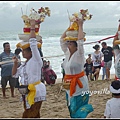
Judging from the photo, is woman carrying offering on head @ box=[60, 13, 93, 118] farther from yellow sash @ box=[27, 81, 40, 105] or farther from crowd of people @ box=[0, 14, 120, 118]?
yellow sash @ box=[27, 81, 40, 105]

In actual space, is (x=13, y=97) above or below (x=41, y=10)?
below

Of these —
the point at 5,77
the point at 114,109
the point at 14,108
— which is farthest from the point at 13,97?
the point at 114,109

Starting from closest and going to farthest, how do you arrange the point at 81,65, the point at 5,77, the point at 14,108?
1. the point at 81,65
2. the point at 14,108
3. the point at 5,77

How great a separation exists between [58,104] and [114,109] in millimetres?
3374

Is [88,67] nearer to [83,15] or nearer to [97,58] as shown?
[97,58]

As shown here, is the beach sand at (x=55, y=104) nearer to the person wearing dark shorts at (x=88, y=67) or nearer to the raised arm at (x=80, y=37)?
the person wearing dark shorts at (x=88, y=67)

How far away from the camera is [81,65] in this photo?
4.60 metres

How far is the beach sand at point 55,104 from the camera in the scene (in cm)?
627

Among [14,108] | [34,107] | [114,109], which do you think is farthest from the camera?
[14,108]

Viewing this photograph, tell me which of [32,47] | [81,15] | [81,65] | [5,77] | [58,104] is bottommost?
[58,104]

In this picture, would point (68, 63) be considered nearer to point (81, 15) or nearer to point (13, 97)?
point (81, 15)

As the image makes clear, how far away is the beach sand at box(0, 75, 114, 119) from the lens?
20.6 feet

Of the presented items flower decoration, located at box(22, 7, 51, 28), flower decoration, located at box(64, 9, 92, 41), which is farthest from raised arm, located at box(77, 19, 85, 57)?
flower decoration, located at box(22, 7, 51, 28)

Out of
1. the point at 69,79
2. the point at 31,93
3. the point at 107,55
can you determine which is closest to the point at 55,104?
the point at 69,79
